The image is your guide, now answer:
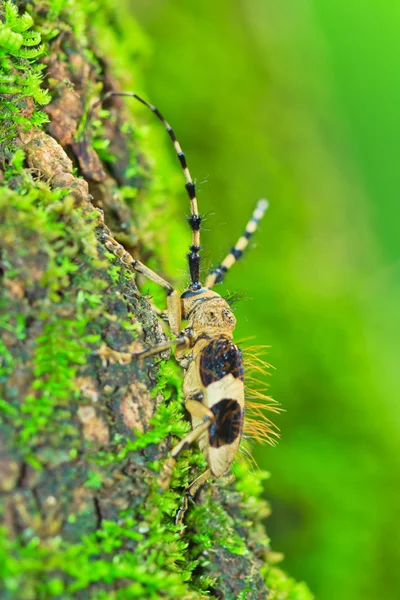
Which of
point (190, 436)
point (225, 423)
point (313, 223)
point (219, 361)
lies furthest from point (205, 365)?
point (313, 223)

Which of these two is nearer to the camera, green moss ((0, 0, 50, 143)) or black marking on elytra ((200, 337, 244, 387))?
green moss ((0, 0, 50, 143))

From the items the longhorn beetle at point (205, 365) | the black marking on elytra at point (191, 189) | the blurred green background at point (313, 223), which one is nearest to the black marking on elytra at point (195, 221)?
the longhorn beetle at point (205, 365)

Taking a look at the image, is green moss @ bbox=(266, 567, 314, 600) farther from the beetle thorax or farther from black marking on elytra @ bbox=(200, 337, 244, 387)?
the beetle thorax

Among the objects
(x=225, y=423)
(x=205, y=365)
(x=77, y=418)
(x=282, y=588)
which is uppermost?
(x=205, y=365)

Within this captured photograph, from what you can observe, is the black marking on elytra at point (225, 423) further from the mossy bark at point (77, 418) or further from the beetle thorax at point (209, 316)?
the beetle thorax at point (209, 316)

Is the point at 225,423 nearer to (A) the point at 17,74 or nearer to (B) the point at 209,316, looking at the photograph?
(B) the point at 209,316

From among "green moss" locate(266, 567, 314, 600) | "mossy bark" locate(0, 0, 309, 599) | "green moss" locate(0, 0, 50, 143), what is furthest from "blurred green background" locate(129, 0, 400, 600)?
"mossy bark" locate(0, 0, 309, 599)

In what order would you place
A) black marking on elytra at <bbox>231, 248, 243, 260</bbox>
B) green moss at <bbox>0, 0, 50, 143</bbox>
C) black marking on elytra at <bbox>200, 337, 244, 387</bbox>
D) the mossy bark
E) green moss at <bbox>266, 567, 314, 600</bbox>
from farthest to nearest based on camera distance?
black marking on elytra at <bbox>231, 248, 243, 260</bbox> < green moss at <bbox>266, 567, 314, 600</bbox> < black marking on elytra at <bbox>200, 337, 244, 387</bbox> < green moss at <bbox>0, 0, 50, 143</bbox> < the mossy bark

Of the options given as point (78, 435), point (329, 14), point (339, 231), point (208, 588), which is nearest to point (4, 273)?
point (78, 435)
